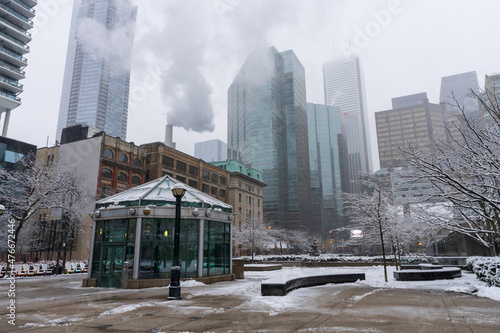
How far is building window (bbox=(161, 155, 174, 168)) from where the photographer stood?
62588 mm

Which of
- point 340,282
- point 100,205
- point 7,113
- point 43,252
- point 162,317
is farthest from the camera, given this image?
point 7,113

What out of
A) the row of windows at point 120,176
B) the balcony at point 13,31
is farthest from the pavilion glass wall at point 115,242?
the balcony at point 13,31

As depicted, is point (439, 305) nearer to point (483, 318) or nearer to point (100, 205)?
point (483, 318)

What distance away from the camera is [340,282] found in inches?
737

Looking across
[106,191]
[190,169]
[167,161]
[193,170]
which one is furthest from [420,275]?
[193,170]

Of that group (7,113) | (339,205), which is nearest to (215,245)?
(7,113)

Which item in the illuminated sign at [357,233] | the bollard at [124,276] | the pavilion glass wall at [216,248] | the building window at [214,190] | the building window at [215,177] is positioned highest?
the building window at [215,177]

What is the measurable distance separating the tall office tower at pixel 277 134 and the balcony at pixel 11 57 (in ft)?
249

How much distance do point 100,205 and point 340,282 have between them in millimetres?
14854

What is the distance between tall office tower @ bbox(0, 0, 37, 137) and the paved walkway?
3345 inches

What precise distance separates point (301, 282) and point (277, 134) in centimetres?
11509

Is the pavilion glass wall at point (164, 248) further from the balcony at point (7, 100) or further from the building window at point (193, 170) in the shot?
the balcony at point (7, 100)

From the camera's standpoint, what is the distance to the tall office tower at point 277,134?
12788cm

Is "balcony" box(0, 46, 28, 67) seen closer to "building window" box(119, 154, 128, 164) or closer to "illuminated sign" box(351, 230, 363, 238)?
"building window" box(119, 154, 128, 164)
